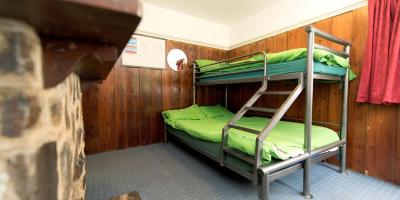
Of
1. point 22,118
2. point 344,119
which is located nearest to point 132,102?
point 22,118

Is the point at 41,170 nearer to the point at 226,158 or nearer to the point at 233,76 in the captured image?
the point at 226,158

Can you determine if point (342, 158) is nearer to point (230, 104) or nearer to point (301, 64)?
point (301, 64)

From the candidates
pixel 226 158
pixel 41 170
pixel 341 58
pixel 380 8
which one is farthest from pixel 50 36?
pixel 380 8

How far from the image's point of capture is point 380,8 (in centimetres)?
179

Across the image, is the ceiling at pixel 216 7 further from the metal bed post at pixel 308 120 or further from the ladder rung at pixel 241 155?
the ladder rung at pixel 241 155

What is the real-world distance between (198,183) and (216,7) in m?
2.75

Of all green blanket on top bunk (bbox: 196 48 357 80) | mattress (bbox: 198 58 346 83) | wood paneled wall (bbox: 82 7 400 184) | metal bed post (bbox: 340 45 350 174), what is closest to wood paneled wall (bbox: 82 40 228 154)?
wood paneled wall (bbox: 82 7 400 184)

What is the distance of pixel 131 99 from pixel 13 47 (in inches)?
105

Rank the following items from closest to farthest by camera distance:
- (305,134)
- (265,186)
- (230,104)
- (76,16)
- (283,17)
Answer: (76,16)
(265,186)
(305,134)
(283,17)
(230,104)

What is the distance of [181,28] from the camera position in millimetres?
3318

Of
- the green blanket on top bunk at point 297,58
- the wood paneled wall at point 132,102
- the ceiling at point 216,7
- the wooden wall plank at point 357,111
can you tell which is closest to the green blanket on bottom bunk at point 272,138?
the wooden wall plank at point 357,111

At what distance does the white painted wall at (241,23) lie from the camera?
2.37 m

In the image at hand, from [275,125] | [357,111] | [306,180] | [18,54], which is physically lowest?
[306,180]

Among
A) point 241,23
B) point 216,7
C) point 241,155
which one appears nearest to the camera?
point 241,155
